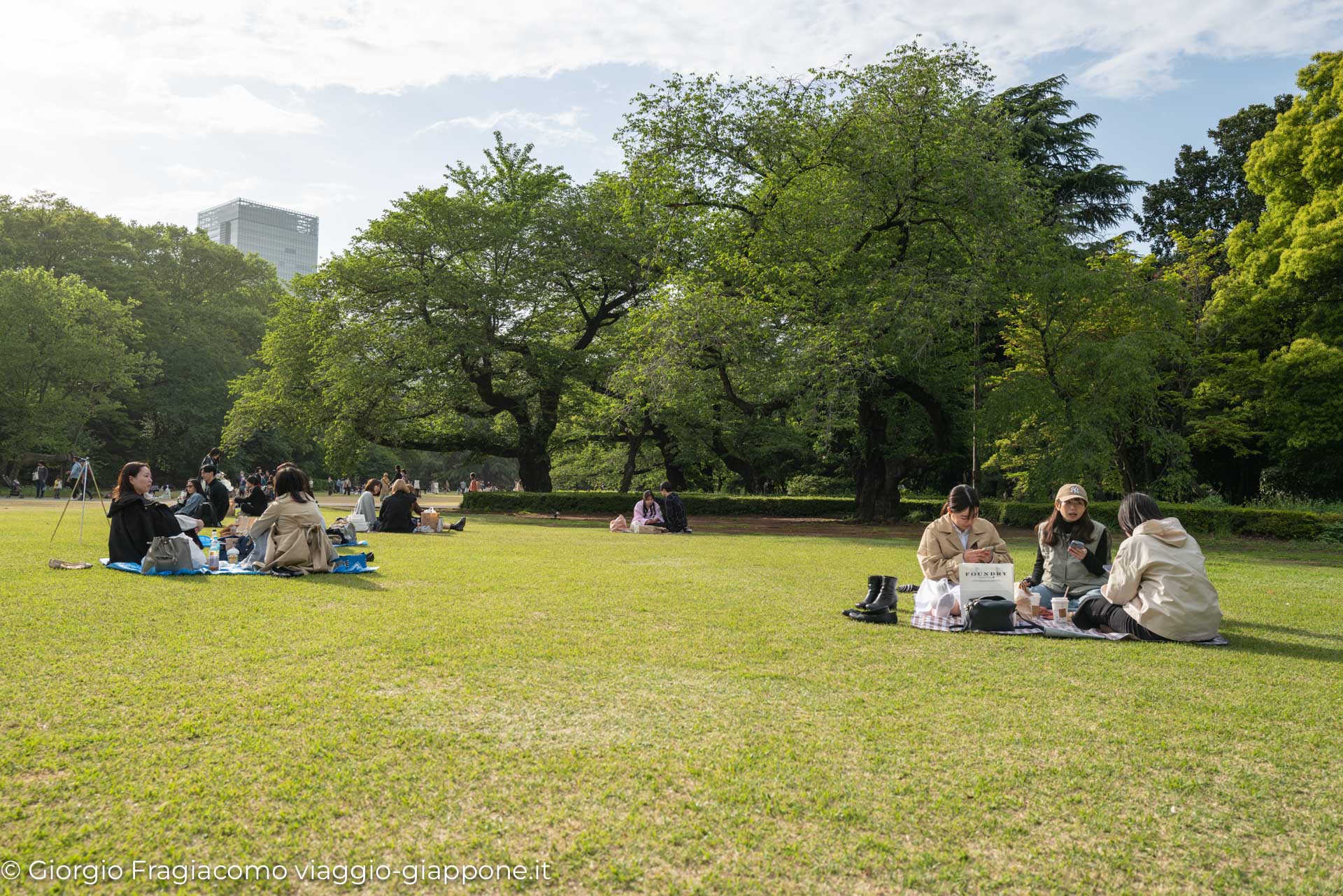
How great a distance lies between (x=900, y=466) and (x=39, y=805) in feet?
82.4

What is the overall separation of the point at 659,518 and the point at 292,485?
1169 centimetres

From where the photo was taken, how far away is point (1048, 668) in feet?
19.5

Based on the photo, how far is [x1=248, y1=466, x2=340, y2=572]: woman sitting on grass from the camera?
10062 millimetres

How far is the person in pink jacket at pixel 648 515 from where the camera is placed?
20.7 meters

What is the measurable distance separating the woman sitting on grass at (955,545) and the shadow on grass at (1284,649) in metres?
1.90

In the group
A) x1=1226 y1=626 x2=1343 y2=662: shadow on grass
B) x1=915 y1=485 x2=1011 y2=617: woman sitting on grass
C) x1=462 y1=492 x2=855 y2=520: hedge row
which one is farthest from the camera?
x1=462 y1=492 x2=855 y2=520: hedge row

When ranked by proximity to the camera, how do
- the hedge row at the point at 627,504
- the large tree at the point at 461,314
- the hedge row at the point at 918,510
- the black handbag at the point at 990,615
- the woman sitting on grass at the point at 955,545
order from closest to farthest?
the black handbag at the point at 990,615, the woman sitting on grass at the point at 955,545, the hedge row at the point at 918,510, the large tree at the point at 461,314, the hedge row at the point at 627,504

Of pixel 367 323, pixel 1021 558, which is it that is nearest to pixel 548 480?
pixel 367 323

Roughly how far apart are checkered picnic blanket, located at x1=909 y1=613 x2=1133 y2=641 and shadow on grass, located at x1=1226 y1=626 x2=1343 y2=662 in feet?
2.96

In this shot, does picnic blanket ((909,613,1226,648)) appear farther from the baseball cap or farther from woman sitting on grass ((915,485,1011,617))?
the baseball cap

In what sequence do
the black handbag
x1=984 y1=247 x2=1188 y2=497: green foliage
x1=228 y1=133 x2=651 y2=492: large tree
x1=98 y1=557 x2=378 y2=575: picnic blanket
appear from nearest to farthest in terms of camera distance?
the black handbag < x1=98 y1=557 x2=378 y2=575: picnic blanket < x1=984 y1=247 x2=1188 y2=497: green foliage < x1=228 y1=133 x2=651 y2=492: large tree

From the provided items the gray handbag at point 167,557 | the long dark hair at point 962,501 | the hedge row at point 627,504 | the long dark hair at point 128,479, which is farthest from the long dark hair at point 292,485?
the hedge row at point 627,504

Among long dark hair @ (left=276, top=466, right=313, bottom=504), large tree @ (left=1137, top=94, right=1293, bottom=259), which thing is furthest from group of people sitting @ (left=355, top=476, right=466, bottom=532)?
large tree @ (left=1137, top=94, right=1293, bottom=259)

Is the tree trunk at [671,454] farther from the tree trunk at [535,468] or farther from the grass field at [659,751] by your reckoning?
the grass field at [659,751]
